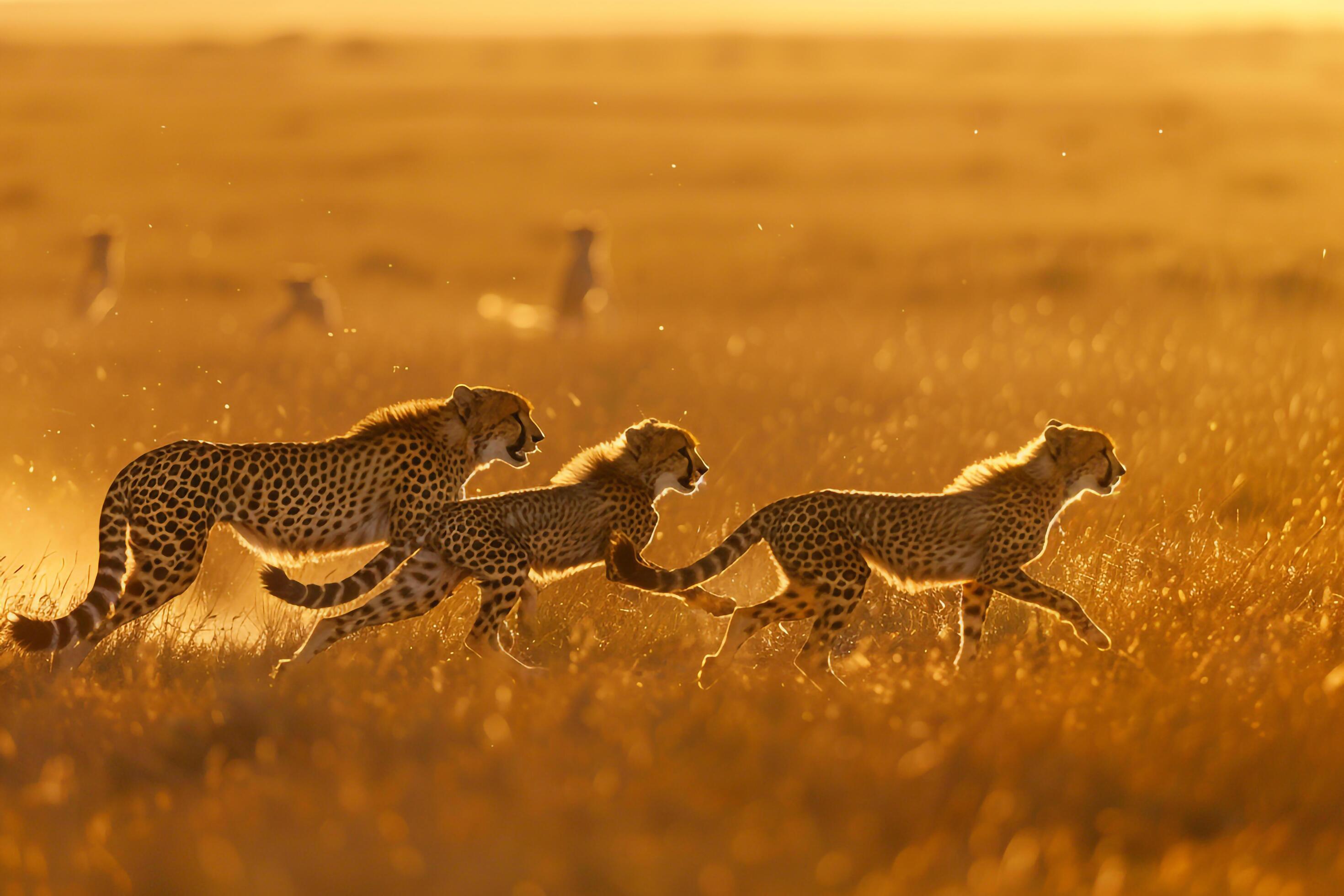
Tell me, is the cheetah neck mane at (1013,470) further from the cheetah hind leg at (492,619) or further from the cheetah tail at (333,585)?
the cheetah tail at (333,585)

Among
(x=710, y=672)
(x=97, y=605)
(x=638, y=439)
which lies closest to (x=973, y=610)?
(x=710, y=672)

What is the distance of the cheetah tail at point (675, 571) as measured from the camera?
488 centimetres

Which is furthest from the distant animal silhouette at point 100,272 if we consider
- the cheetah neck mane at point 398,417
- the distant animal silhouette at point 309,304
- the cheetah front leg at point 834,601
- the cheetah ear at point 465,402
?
the cheetah front leg at point 834,601

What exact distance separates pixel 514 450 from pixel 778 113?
119ft

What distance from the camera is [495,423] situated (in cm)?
552

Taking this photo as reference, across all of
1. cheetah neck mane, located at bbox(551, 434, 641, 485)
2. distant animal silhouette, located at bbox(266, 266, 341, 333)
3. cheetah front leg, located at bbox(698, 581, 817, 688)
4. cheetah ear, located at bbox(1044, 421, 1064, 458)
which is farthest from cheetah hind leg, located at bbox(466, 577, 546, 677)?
distant animal silhouette, located at bbox(266, 266, 341, 333)

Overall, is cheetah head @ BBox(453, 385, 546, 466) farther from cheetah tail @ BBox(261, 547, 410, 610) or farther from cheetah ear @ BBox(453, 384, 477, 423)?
cheetah tail @ BBox(261, 547, 410, 610)

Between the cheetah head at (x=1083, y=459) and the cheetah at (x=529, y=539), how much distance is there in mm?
1142

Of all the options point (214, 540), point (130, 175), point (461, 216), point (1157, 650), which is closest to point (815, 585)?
point (1157, 650)

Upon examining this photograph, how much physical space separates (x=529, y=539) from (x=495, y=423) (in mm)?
460

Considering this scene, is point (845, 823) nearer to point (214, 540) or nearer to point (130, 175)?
point (214, 540)

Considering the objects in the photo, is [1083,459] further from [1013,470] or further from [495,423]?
[495,423]

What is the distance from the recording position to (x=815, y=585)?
5.05 metres

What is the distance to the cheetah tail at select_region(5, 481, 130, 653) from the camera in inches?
185
